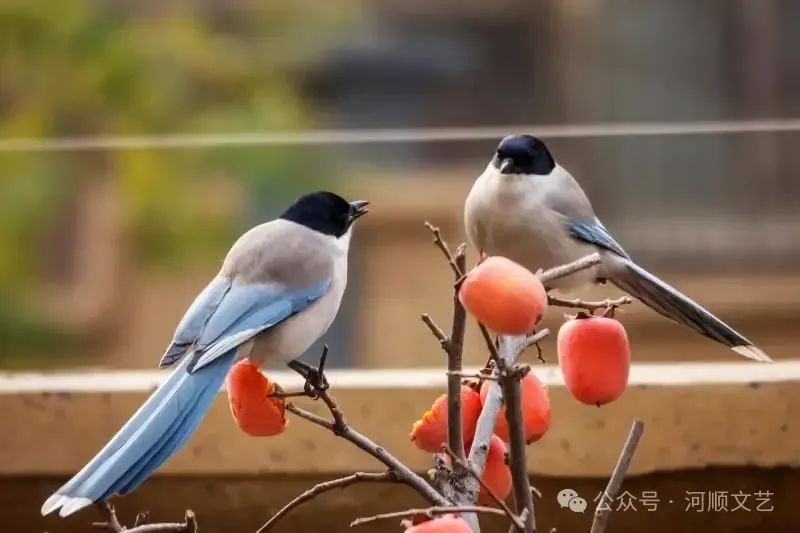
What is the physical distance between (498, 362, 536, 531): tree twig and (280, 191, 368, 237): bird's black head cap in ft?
0.86

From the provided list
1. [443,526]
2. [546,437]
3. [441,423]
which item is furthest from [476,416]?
[546,437]

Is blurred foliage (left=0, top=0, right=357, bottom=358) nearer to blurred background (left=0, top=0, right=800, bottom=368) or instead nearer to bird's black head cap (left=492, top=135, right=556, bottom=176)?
blurred background (left=0, top=0, right=800, bottom=368)

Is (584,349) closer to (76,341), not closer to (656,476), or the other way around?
(656,476)

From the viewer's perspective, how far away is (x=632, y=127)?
3.47ft

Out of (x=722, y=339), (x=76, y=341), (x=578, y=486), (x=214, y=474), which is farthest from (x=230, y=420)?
(x=722, y=339)

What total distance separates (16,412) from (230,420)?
0.80 ft

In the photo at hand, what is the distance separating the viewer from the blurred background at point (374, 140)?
104cm

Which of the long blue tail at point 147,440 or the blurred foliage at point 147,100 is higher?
the blurred foliage at point 147,100

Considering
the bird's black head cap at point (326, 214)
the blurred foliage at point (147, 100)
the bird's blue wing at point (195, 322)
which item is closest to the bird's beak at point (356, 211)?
the bird's black head cap at point (326, 214)

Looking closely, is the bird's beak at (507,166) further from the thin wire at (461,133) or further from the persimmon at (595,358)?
the thin wire at (461,133)

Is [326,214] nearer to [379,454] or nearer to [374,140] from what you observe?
[379,454]

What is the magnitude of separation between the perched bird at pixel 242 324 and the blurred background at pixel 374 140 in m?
0.34

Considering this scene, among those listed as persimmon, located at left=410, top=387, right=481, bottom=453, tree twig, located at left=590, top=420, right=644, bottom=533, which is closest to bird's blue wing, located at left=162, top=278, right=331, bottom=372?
persimmon, located at left=410, top=387, right=481, bottom=453

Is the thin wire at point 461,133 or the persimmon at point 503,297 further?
the thin wire at point 461,133
